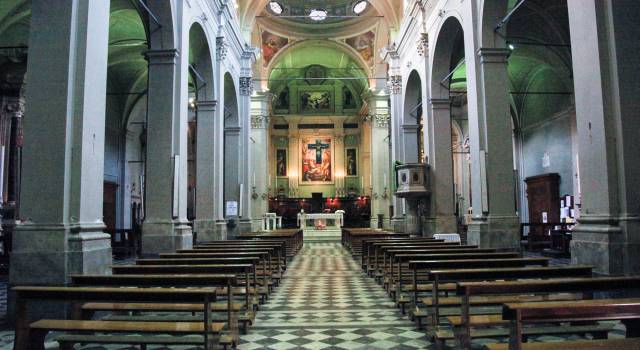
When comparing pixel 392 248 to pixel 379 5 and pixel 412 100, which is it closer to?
pixel 412 100

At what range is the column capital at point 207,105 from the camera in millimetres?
12820

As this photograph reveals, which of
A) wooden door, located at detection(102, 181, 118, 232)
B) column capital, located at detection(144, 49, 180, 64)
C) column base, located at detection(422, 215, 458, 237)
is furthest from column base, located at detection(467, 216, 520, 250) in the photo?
wooden door, located at detection(102, 181, 118, 232)

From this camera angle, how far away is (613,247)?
16.4ft

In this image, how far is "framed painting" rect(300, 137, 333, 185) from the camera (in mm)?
31031

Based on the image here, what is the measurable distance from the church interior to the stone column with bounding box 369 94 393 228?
1851 millimetres

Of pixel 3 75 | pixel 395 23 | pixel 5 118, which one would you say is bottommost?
pixel 5 118

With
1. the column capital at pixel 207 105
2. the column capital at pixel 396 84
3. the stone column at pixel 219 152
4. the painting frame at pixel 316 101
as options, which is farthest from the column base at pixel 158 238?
the painting frame at pixel 316 101

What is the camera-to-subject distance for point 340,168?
30953 mm

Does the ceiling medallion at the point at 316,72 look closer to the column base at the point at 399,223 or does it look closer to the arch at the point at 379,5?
the arch at the point at 379,5

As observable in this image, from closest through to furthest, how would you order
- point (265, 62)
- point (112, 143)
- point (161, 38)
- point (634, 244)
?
point (634, 244), point (161, 38), point (112, 143), point (265, 62)

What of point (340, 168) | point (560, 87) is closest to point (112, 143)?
point (340, 168)

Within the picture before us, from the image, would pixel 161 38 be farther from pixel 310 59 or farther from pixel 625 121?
pixel 310 59

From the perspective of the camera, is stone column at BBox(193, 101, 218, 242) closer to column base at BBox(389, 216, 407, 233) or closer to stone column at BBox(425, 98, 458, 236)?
stone column at BBox(425, 98, 458, 236)

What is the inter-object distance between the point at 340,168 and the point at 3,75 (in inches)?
807
